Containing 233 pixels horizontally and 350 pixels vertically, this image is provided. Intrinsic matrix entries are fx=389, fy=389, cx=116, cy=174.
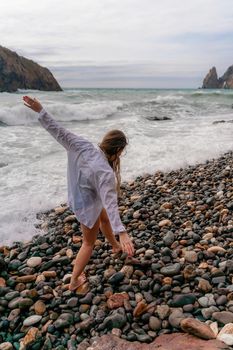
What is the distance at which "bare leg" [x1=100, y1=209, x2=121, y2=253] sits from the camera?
3914 millimetres

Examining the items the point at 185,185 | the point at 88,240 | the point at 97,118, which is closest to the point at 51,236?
the point at 88,240

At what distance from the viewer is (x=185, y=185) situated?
6.62 m

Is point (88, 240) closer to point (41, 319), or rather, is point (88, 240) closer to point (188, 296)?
point (41, 319)

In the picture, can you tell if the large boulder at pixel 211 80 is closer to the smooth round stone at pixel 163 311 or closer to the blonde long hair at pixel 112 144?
the blonde long hair at pixel 112 144

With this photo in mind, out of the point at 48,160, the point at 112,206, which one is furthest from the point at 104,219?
the point at 48,160

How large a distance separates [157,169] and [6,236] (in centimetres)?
404

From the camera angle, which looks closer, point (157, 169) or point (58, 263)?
point (58, 263)

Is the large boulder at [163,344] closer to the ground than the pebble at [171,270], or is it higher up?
closer to the ground

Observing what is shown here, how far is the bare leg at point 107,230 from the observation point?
3914 mm

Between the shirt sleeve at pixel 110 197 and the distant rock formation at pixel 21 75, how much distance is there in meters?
67.8

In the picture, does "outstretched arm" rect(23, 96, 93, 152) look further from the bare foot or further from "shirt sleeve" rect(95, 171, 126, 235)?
the bare foot

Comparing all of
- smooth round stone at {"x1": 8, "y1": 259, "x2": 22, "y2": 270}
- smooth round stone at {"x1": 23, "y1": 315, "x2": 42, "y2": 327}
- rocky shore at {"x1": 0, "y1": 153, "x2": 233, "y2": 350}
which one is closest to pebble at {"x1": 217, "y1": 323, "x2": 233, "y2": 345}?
rocky shore at {"x1": 0, "y1": 153, "x2": 233, "y2": 350}

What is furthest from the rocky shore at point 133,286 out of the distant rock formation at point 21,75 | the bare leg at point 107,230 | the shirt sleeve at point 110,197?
the distant rock formation at point 21,75

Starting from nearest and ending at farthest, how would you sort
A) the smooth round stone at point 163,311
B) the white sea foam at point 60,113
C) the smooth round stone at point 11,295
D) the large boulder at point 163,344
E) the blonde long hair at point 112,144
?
the large boulder at point 163,344, the smooth round stone at point 163,311, the blonde long hair at point 112,144, the smooth round stone at point 11,295, the white sea foam at point 60,113
